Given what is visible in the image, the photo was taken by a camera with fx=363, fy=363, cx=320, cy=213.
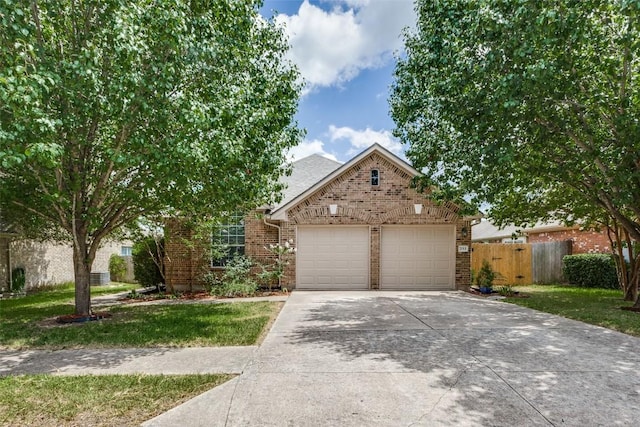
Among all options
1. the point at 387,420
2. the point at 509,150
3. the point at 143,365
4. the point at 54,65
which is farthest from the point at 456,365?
the point at 54,65

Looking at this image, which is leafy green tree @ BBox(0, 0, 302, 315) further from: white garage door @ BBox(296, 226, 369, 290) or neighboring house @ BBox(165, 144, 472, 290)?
white garage door @ BBox(296, 226, 369, 290)

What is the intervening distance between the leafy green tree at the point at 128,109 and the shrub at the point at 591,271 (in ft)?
48.8

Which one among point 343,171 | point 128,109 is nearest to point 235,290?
point 343,171

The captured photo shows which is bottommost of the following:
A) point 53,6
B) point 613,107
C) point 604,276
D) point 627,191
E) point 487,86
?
point 604,276

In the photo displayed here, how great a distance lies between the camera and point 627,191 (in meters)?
7.81

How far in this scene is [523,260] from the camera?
56.8ft

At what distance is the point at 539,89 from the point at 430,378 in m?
5.89

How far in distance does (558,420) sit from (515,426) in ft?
1.49

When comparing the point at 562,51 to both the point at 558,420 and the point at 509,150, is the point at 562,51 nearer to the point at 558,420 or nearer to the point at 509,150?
the point at 509,150

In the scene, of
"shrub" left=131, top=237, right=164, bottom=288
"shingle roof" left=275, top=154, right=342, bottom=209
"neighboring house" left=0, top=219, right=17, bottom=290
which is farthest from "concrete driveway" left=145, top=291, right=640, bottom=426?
"neighboring house" left=0, top=219, right=17, bottom=290

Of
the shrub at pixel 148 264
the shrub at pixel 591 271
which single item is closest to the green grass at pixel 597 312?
the shrub at pixel 591 271

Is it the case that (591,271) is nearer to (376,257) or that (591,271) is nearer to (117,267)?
(376,257)

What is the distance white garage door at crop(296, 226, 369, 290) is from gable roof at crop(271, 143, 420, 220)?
968mm

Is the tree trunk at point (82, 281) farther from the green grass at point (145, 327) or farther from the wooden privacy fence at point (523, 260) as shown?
the wooden privacy fence at point (523, 260)
